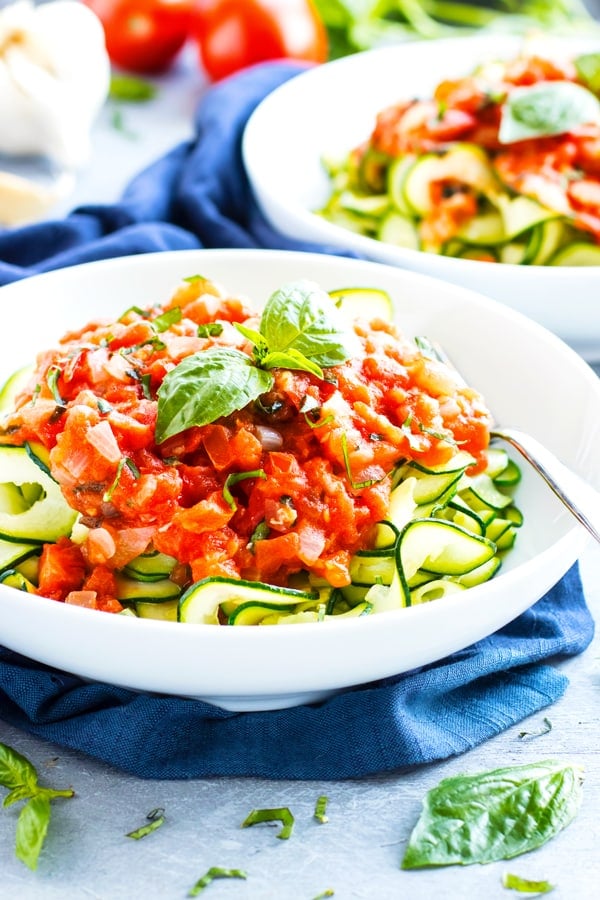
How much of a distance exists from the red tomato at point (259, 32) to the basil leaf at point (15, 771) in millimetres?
6344

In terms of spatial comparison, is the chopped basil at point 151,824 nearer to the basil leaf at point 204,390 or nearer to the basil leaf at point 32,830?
the basil leaf at point 32,830

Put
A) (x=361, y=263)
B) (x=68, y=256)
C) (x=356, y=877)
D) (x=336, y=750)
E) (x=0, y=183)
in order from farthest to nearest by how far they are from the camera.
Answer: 1. (x=0, y=183)
2. (x=68, y=256)
3. (x=361, y=263)
4. (x=336, y=750)
5. (x=356, y=877)

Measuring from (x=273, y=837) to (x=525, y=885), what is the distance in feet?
2.15

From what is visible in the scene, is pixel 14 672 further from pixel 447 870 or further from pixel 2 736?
pixel 447 870

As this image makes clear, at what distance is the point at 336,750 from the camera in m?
3.21

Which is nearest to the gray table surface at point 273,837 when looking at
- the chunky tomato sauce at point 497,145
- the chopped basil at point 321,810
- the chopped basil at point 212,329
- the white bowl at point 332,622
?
the chopped basil at point 321,810

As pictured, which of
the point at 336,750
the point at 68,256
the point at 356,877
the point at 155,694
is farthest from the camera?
the point at 68,256

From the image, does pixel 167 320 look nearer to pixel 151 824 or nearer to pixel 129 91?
pixel 151 824

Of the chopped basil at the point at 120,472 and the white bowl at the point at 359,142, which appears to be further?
the white bowl at the point at 359,142

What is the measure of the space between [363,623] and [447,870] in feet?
2.16

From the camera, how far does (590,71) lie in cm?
623

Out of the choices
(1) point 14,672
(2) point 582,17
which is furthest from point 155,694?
(2) point 582,17

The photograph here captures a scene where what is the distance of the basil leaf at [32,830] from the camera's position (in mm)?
2867

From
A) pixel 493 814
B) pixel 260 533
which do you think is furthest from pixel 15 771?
pixel 493 814
